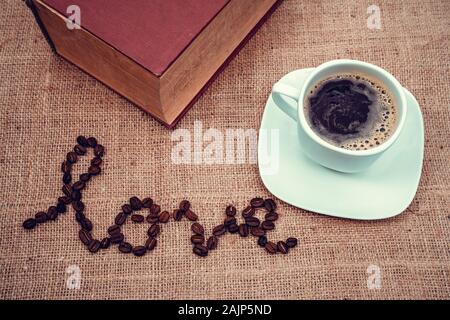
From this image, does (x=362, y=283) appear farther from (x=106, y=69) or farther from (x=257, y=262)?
(x=106, y=69)

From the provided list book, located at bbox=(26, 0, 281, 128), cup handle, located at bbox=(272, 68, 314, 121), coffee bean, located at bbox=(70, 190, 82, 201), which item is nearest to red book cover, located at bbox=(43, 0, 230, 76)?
book, located at bbox=(26, 0, 281, 128)

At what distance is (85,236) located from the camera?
94 centimetres

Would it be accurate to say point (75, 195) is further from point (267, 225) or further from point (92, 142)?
→ point (267, 225)

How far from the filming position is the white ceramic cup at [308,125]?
0.82 metres

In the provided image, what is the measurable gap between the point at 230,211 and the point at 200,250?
9cm

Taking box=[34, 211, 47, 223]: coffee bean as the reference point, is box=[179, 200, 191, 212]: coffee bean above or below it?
above

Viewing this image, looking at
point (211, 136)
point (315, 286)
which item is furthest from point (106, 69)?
point (315, 286)

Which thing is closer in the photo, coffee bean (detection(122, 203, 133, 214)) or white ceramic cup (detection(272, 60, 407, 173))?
white ceramic cup (detection(272, 60, 407, 173))

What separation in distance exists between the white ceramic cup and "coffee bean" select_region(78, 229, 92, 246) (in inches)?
16.2

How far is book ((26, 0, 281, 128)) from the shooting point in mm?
883

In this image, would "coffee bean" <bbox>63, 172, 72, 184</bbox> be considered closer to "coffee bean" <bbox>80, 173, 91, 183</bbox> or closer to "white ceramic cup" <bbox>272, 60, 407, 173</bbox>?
"coffee bean" <bbox>80, 173, 91, 183</bbox>

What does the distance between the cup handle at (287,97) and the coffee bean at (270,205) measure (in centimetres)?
16

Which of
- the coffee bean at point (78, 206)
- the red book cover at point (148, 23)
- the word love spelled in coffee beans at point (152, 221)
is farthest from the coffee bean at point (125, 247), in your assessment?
the red book cover at point (148, 23)

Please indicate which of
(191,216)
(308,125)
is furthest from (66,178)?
(308,125)
